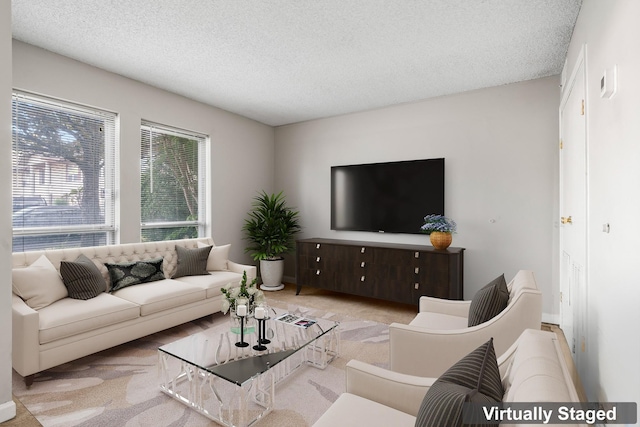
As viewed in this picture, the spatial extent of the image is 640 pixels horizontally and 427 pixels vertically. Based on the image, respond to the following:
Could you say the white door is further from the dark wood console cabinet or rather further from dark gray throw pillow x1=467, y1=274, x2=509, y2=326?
the dark wood console cabinet

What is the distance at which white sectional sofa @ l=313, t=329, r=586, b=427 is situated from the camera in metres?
0.87

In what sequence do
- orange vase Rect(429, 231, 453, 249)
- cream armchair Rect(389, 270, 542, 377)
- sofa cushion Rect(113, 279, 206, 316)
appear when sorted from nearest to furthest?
cream armchair Rect(389, 270, 542, 377) → sofa cushion Rect(113, 279, 206, 316) → orange vase Rect(429, 231, 453, 249)

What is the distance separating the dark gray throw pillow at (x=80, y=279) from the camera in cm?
288

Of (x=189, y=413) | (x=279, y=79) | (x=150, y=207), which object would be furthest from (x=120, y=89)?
(x=189, y=413)

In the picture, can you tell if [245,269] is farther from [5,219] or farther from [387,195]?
[5,219]

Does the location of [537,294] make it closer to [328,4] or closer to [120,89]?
[328,4]

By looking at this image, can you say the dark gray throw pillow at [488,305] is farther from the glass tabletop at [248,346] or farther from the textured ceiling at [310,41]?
the textured ceiling at [310,41]

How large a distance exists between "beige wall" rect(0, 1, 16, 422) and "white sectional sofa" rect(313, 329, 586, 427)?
6.68 ft

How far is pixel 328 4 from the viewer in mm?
2459

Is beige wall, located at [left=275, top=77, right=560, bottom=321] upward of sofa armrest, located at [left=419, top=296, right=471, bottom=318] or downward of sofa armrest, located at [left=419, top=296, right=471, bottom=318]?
upward

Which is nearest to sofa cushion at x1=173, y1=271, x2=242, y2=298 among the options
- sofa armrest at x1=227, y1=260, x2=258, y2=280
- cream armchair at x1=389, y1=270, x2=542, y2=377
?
sofa armrest at x1=227, y1=260, x2=258, y2=280

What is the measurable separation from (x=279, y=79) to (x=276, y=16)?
4.06 ft

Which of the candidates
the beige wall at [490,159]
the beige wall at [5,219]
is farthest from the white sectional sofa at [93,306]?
the beige wall at [490,159]

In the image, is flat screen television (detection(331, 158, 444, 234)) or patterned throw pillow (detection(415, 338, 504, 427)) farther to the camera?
flat screen television (detection(331, 158, 444, 234))
